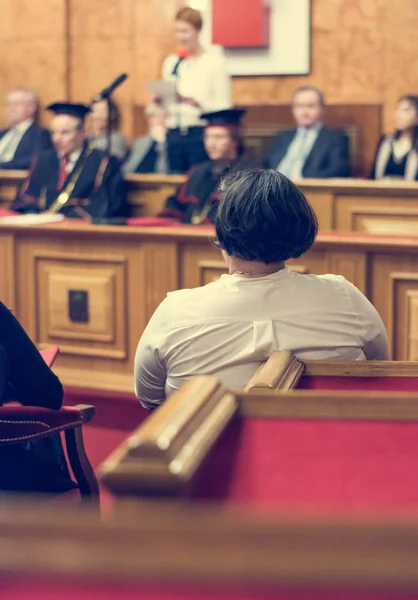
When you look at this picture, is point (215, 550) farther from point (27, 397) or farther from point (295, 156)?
point (295, 156)

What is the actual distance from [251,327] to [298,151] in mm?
6344

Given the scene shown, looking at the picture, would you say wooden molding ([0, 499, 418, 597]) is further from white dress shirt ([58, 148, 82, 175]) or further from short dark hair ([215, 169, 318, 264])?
white dress shirt ([58, 148, 82, 175])

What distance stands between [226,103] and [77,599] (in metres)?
8.02

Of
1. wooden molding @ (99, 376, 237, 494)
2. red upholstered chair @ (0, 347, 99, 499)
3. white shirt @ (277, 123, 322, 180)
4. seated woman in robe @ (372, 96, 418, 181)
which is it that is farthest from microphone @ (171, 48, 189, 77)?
wooden molding @ (99, 376, 237, 494)

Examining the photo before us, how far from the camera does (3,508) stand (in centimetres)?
83

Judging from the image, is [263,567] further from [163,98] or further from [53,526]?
[163,98]

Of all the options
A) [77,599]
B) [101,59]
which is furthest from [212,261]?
[101,59]

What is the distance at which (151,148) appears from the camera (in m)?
9.30

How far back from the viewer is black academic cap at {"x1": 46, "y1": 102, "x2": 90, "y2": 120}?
7414mm

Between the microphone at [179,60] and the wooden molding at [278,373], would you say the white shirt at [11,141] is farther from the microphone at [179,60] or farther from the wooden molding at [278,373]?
the wooden molding at [278,373]

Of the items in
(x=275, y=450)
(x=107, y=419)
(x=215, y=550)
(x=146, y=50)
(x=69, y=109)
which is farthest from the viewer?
(x=146, y=50)

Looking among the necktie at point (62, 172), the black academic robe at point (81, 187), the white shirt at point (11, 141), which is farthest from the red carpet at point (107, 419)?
the white shirt at point (11, 141)

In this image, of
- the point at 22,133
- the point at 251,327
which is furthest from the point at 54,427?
the point at 22,133

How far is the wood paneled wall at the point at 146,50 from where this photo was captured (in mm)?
9070
